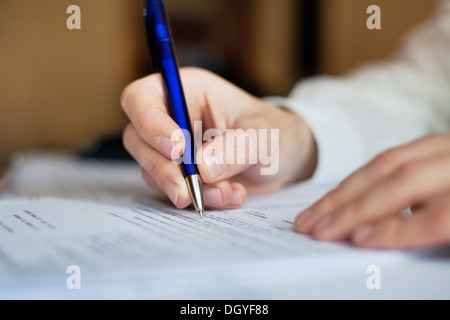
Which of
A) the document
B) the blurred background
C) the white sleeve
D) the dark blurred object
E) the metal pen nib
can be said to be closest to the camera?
the document

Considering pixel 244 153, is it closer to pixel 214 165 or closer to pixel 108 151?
pixel 214 165

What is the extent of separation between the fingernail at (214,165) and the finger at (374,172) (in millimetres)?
94

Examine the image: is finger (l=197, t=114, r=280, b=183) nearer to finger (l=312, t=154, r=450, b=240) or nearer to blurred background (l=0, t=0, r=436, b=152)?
finger (l=312, t=154, r=450, b=240)

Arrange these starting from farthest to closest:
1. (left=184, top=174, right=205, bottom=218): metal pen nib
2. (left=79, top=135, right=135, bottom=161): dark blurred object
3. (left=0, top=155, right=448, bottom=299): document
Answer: (left=79, top=135, right=135, bottom=161): dark blurred object, (left=184, top=174, right=205, bottom=218): metal pen nib, (left=0, top=155, right=448, bottom=299): document

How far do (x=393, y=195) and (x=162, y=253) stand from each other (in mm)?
142

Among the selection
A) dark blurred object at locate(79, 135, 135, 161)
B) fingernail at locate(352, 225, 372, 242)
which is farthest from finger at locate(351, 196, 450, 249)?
dark blurred object at locate(79, 135, 135, 161)

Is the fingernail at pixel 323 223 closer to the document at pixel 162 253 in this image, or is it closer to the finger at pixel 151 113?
the document at pixel 162 253

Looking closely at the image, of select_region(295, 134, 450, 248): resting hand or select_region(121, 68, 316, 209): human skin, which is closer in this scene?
select_region(295, 134, 450, 248): resting hand

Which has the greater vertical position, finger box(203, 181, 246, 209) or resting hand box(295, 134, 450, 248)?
resting hand box(295, 134, 450, 248)

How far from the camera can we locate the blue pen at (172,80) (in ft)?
1.21

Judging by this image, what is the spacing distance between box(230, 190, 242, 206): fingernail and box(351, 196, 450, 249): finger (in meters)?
0.15

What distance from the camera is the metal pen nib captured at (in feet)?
1.19

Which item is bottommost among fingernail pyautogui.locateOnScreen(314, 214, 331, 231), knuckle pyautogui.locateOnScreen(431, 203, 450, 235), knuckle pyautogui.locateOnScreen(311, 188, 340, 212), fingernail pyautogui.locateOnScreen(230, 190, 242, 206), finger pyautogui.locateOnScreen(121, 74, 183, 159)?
fingernail pyautogui.locateOnScreen(230, 190, 242, 206)

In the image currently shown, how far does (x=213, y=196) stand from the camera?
15.1 inches
